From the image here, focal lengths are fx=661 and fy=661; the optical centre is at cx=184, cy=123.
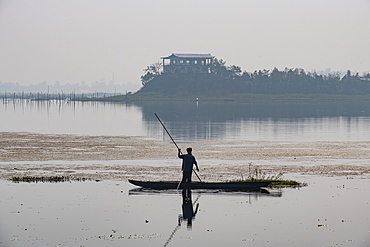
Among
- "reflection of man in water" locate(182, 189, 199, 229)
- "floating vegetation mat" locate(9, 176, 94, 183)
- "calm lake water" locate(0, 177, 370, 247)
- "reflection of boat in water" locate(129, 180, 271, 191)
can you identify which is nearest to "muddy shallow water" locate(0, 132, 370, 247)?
"calm lake water" locate(0, 177, 370, 247)

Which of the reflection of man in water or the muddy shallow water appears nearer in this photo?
the muddy shallow water

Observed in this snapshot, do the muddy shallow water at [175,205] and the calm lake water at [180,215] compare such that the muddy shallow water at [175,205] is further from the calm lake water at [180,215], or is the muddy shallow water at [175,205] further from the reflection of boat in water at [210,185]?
the reflection of boat in water at [210,185]

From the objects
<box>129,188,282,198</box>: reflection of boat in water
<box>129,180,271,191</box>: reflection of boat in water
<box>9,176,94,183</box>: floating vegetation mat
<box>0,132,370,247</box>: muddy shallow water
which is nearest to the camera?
<box>0,132,370,247</box>: muddy shallow water

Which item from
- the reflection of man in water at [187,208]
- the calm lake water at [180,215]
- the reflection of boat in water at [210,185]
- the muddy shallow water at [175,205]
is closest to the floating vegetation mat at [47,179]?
the calm lake water at [180,215]

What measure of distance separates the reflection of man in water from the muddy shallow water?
190 millimetres

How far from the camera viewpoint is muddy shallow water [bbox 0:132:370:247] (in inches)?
835

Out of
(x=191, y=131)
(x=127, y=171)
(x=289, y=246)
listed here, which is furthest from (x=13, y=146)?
(x=289, y=246)

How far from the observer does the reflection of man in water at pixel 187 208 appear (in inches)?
937

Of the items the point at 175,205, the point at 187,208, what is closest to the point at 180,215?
the point at 187,208

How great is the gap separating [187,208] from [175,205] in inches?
29.4

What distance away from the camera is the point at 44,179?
3206 centimetres

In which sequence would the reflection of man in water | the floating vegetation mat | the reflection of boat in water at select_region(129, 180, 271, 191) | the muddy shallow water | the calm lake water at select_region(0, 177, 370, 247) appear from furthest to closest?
1. the floating vegetation mat
2. the reflection of boat in water at select_region(129, 180, 271, 191)
3. the reflection of man in water
4. the muddy shallow water
5. the calm lake water at select_region(0, 177, 370, 247)

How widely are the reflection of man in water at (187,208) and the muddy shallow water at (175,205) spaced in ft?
0.62

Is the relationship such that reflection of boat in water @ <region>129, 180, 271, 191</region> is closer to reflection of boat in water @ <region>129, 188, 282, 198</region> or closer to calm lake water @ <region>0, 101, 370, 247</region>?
reflection of boat in water @ <region>129, 188, 282, 198</region>
